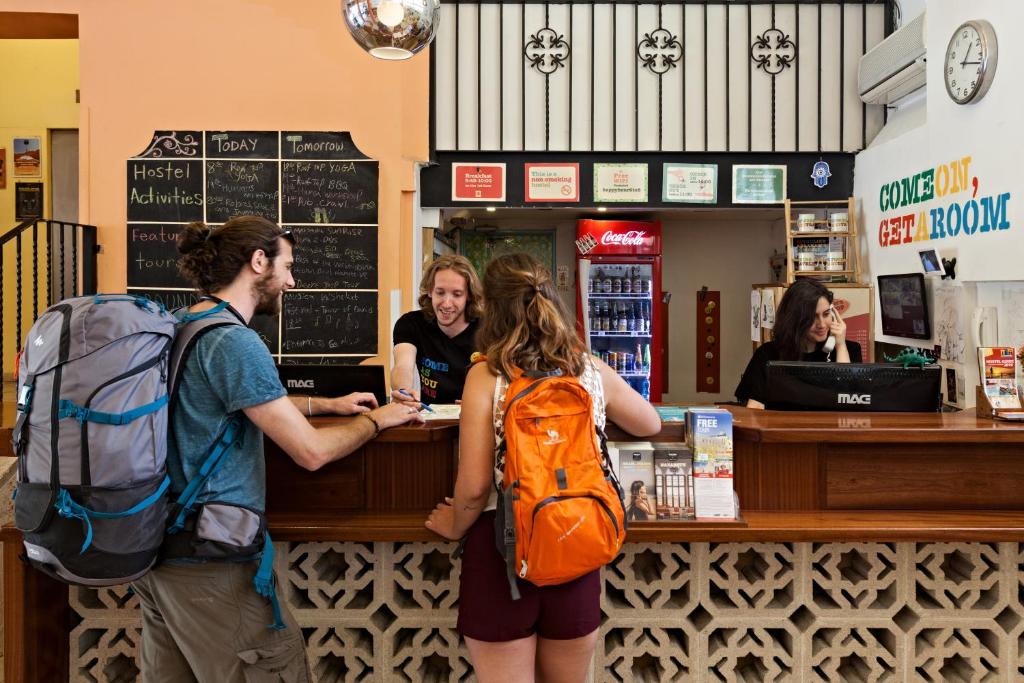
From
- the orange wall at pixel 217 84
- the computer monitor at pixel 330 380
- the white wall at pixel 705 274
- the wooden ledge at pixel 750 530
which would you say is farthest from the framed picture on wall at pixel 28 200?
the wooden ledge at pixel 750 530

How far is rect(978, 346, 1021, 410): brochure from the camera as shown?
2.56 meters

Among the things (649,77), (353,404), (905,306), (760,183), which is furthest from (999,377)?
(649,77)

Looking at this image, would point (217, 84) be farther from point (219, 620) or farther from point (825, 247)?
point (219, 620)

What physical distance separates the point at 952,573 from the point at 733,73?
4.38m

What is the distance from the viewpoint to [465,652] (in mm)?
2312

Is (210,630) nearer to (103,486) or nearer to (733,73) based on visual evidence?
(103,486)

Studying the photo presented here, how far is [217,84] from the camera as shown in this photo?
5648 millimetres

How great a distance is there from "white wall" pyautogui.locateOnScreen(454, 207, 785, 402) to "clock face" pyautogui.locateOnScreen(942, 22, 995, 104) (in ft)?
11.1

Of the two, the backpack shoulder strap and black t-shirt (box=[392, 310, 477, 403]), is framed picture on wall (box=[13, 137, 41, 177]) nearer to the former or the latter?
black t-shirt (box=[392, 310, 477, 403])

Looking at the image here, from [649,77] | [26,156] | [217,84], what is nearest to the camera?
[217,84]

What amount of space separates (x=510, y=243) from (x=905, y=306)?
372 cm

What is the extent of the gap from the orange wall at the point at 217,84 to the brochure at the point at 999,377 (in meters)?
3.91

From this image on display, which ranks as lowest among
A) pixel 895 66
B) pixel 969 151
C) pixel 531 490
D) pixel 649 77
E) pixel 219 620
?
pixel 219 620

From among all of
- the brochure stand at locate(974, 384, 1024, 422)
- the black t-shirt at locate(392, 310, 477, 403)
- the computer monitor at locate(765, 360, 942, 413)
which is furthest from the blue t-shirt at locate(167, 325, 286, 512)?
the brochure stand at locate(974, 384, 1024, 422)
